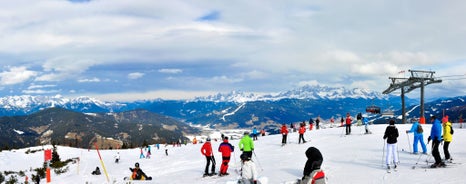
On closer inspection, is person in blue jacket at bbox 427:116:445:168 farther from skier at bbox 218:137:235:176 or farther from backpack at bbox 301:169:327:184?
skier at bbox 218:137:235:176

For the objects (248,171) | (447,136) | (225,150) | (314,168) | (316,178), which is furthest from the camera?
(225,150)

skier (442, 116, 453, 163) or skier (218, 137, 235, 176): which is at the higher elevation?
skier (442, 116, 453, 163)

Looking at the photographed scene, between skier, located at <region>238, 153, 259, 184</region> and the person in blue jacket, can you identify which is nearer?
skier, located at <region>238, 153, 259, 184</region>

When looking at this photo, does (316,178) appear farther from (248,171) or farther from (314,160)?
(248,171)

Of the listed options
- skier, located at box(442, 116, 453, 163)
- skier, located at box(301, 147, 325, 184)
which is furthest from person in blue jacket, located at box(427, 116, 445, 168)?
skier, located at box(301, 147, 325, 184)

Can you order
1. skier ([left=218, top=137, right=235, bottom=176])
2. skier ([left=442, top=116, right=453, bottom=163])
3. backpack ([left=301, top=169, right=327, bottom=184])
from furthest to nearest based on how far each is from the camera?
skier ([left=218, top=137, right=235, bottom=176])
skier ([left=442, top=116, right=453, bottom=163])
backpack ([left=301, top=169, right=327, bottom=184])

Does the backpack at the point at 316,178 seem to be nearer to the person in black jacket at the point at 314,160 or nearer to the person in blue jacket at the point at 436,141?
the person in black jacket at the point at 314,160

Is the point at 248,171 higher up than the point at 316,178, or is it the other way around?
the point at 316,178

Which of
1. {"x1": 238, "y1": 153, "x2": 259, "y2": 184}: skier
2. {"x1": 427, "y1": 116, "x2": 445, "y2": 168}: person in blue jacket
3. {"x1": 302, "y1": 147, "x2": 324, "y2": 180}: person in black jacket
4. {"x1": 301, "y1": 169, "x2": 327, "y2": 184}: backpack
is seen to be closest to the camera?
{"x1": 301, "y1": 169, "x2": 327, "y2": 184}: backpack

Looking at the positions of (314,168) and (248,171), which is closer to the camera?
(314,168)

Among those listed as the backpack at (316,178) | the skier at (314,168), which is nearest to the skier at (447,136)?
the skier at (314,168)

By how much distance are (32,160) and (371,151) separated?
140ft

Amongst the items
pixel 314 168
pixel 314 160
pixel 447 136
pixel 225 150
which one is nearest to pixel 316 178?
pixel 314 168

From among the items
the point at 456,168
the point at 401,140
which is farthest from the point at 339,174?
the point at 401,140
